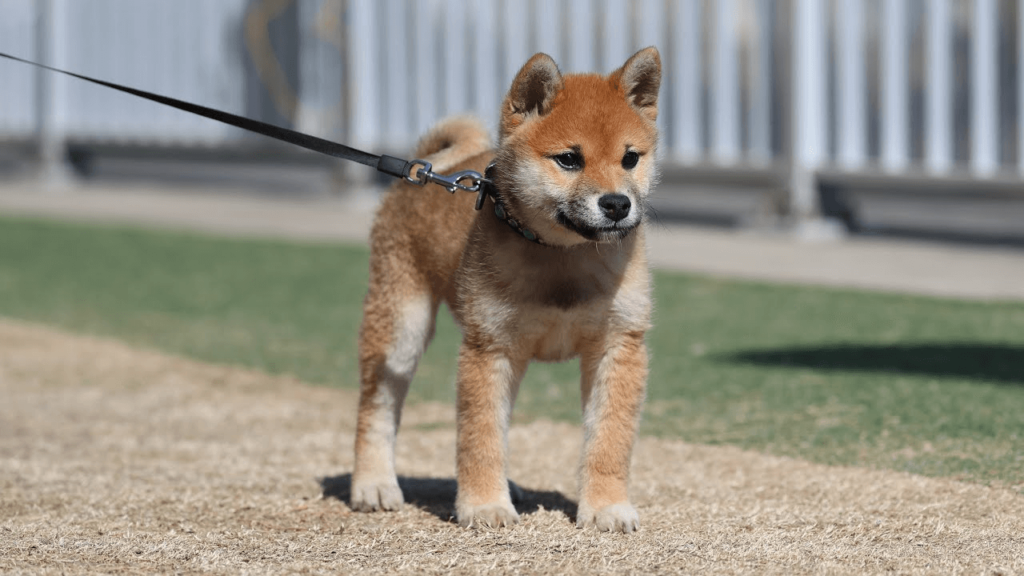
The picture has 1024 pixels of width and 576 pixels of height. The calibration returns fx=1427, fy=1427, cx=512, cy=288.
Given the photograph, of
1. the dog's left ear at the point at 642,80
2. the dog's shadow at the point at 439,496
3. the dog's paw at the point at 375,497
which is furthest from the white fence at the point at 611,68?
the dog's paw at the point at 375,497

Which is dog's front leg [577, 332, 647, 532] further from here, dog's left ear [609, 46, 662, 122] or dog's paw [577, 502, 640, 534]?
dog's left ear [609, 46, 662, 122]

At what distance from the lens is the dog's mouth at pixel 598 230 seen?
14.5 ft

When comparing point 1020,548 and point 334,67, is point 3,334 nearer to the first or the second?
point 1020,548

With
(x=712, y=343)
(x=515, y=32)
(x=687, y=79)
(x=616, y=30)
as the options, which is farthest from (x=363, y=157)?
(x=515, y=32)

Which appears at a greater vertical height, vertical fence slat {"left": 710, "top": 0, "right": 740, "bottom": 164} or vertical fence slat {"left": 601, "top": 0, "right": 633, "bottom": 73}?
vertical fence slat {"left": 601, "top": 0, "right": 633, "bottom": 73}

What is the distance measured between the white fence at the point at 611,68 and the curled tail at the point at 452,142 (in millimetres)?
7943

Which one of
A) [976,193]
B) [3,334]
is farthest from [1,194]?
[976,193]

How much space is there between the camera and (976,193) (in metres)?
12.6

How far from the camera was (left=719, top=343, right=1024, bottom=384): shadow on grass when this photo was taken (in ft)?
24.6

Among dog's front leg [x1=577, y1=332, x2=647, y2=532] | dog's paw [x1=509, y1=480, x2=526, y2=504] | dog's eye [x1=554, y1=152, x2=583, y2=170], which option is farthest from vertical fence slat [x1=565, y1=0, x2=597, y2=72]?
dog's eye [x1=554, y1=152, x2=583, y2=170]

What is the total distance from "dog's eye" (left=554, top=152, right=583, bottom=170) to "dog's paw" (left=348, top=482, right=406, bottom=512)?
4.86 ft

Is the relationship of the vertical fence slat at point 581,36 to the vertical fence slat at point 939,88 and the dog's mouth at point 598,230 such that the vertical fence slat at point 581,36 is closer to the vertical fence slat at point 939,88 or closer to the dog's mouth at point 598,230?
the vertical fence slat at point 939,88

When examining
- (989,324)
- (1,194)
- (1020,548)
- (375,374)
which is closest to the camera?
(1020,548)

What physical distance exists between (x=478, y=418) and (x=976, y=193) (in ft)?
29.4
